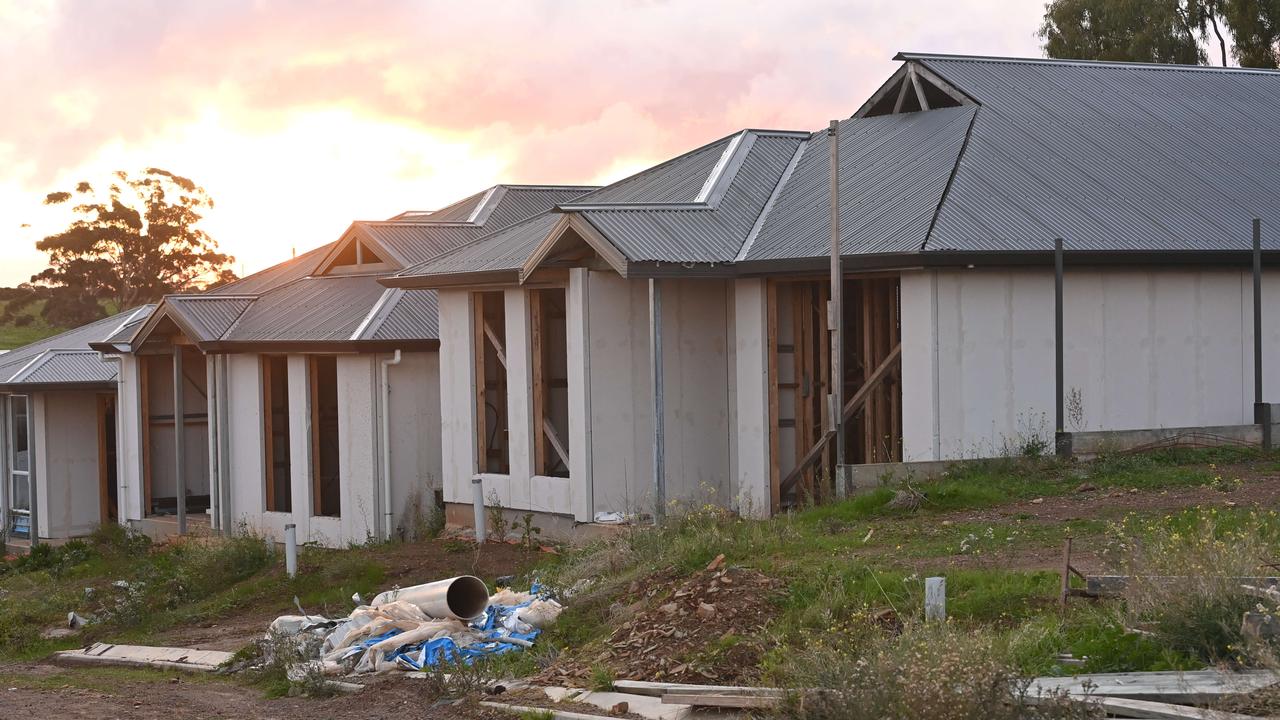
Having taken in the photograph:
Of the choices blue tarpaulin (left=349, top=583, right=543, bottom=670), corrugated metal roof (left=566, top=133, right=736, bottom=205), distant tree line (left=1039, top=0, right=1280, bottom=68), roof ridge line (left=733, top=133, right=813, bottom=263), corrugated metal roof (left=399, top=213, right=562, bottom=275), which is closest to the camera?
blue tarpaulin (left=349, top=583, right=543, bottom=670)

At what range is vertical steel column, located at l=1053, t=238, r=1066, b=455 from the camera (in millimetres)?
15680

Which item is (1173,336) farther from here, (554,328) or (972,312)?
(554,328)

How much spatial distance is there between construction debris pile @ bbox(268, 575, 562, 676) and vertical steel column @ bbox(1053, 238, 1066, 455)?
20.6ft

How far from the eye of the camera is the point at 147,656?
1423cm

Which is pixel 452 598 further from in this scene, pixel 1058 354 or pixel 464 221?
pixel 464 221

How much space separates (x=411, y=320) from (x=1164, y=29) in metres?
29.6

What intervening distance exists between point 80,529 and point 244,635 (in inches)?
529

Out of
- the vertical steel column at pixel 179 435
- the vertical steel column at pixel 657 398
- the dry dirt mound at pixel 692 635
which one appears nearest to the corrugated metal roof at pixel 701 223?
the vertical steel column at pixel 657 398

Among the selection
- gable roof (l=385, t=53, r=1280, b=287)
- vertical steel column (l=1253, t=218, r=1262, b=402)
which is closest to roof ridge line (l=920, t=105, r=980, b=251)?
A: gable roof (l=385, t=53, r=1280, b=287)

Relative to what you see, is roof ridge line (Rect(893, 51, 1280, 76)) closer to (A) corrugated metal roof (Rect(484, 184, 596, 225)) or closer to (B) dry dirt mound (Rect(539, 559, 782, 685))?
(A) corrugated metal roof (Rect(484, 184, 596, 225))

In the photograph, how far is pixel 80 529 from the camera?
88.7 feet

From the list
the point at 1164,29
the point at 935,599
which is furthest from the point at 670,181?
the point at 1164,29

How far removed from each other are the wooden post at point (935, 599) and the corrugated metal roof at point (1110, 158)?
244 inches

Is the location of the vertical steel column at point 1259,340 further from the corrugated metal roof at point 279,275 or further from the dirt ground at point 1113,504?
the corrugated metal roof at point 279,275
